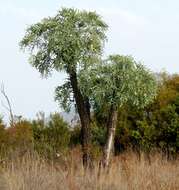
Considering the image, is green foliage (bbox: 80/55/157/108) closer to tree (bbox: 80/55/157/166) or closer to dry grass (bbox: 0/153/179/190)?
tree (bbox: 80/55/157/166)

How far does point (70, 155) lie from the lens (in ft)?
35.8

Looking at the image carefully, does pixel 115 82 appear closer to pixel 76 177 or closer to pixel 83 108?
pixel 83 108

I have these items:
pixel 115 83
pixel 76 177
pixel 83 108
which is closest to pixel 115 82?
pixel 115 83

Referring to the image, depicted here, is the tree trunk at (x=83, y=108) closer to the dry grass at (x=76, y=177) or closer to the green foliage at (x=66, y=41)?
the green foliage at (x=66, y=41)

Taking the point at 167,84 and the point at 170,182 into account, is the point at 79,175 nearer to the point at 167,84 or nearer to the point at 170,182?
the point at 170,182

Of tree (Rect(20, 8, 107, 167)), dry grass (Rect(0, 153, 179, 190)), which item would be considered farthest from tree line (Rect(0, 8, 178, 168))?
dry grass (Rect(0, 153, 179, 190))

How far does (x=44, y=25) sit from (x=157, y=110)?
1146 centimetres

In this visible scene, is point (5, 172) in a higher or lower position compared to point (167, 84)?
lower

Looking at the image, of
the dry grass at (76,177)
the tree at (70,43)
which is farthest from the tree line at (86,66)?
the dry grass at (76,177)

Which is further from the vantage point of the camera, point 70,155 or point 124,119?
point 124,119

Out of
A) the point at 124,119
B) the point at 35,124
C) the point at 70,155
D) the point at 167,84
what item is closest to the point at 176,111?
the point at 124,119

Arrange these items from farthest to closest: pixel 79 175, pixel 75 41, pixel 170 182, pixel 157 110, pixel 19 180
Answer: pixel 157 110, pixel 75 41, pixel 170 182, pixel 79 175, pixel 19 180

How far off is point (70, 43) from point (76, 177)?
25.2 ft

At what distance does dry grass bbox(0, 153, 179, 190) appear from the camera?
8875 mm
